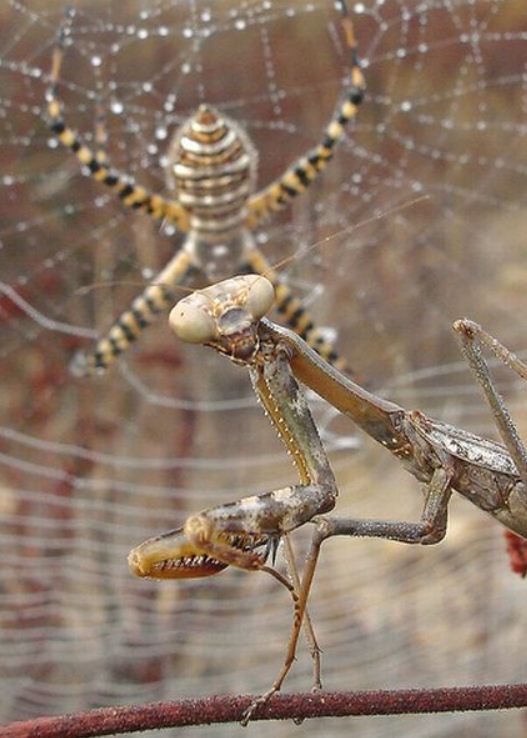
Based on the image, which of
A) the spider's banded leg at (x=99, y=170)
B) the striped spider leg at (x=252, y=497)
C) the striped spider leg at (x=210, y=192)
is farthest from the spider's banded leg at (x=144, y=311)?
the striped spider leg at (x=252, y=497)

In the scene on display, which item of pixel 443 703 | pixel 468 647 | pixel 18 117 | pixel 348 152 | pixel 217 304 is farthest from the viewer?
pixel 468 647

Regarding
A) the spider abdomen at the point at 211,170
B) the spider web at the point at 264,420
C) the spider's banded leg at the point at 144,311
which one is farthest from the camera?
the spider web at the point at 264,420

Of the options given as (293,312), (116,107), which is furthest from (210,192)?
(116,107)

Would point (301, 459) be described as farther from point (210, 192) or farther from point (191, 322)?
point (210, 192)

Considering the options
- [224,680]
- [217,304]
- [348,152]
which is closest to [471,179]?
[348,152]

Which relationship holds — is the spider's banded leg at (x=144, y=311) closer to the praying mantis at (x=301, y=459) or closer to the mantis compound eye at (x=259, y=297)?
the praying mantis at (x=301, y=459)

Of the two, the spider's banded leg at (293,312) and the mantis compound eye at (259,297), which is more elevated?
the spider's banded leg at (293,312)

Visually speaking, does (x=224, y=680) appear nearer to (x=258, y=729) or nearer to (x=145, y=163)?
(x=258, y=729)

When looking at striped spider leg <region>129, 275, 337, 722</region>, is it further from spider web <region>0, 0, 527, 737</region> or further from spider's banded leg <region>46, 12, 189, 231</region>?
spider web <region>0, 0, 527, 737</region>
